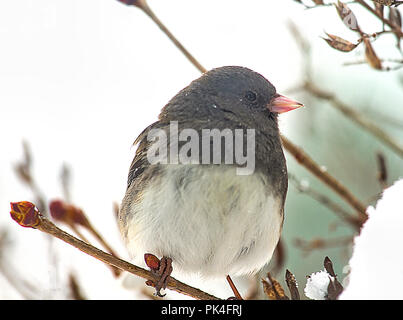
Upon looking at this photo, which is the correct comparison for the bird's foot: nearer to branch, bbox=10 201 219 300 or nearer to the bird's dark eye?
branch, bbox=10 201 219 300

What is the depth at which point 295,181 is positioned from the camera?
2.21m

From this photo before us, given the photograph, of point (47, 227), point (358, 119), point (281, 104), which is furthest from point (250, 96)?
point (47, 227)

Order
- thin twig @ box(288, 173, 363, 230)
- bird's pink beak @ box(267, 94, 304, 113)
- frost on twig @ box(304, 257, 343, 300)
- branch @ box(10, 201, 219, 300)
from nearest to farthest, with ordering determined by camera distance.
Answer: frost on twig @ box(304, 257, 343, 300) < branch @ box(10, 201, 219, 300) < thin twig @ box(288, 173, 363, 230) < bird's pink beak @ box(267, 94, 304, 113)

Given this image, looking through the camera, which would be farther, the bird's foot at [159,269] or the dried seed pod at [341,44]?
the bird's foot at [159,269]

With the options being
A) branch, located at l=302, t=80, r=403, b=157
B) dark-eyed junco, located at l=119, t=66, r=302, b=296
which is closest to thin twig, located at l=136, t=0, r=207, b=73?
dark-eyed junco, located at l=119, t=66, r=302, b=296

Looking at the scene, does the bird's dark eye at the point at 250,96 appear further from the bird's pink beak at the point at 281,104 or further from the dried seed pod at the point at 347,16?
the dried seed pod at the point at 347,16

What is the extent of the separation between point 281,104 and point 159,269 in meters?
0.86

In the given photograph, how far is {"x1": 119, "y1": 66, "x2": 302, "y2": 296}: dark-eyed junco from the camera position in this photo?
6.43ft

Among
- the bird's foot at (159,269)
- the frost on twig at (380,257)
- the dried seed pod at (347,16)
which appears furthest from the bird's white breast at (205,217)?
the frost on twig at (380,257)

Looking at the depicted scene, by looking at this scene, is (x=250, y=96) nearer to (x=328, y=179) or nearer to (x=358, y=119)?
(x=358, y=119)

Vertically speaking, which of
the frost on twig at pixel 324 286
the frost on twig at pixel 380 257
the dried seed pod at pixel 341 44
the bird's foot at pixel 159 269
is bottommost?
the bird's foot at pixel 159 269

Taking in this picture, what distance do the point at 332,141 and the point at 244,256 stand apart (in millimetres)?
2525

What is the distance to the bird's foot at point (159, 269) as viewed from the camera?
6.17 ft
